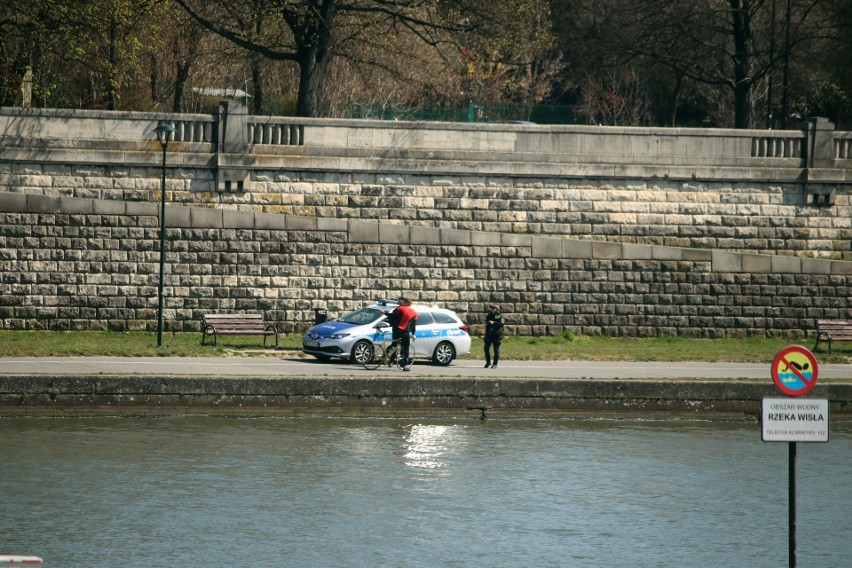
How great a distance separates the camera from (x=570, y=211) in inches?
1208

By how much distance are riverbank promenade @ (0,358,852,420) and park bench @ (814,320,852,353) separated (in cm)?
579

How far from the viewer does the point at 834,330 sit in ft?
97.2

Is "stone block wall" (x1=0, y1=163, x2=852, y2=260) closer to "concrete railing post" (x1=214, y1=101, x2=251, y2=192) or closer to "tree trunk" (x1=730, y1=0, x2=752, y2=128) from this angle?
"concrete railing post" (x1=214, y1=101, x2=251, y2=192)

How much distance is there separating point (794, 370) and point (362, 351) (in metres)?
14.5

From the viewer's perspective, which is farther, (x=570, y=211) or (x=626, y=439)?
(x=570, y=211)

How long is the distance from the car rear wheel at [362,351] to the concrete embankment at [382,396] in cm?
333

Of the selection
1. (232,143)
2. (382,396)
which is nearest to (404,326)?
(382,396)

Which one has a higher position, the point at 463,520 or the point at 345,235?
the point at 345,235

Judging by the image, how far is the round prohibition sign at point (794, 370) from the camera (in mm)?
11883

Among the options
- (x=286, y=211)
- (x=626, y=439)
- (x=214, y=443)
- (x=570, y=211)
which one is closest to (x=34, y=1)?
(x=286, y=211)

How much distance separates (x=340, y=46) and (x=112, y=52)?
648 cm

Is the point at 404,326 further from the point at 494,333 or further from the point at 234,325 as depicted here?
the point at 234,325

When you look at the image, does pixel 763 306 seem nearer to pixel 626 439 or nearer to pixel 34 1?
pixel 626 439

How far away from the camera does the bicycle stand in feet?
82.0
